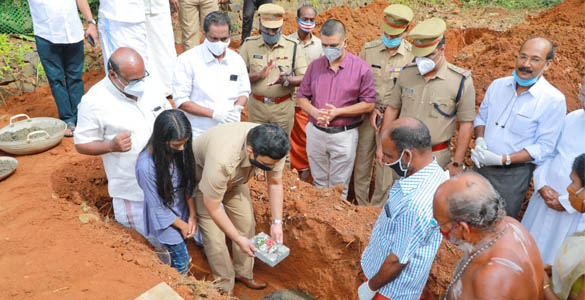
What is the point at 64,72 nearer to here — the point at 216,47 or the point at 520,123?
the point at 216,47

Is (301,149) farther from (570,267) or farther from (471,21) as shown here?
(471,21)

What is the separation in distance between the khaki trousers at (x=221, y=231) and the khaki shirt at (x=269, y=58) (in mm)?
1665

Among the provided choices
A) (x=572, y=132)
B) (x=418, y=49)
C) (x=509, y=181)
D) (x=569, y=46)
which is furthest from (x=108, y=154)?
(x=569, y=46)

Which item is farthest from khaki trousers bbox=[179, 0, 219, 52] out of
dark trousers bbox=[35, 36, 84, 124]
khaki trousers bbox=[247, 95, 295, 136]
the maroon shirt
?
the maroon shirt

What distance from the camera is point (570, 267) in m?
1.95

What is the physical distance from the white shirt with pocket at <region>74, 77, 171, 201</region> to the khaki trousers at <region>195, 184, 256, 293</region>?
1.83 feet

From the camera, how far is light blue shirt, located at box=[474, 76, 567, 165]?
3.35m

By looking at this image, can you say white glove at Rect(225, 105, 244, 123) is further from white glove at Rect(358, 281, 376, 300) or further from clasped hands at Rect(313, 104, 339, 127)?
white glove at Rect(358, 281, 376, 300)

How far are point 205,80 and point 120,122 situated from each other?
107 cm

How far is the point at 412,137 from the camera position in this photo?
7.91ft

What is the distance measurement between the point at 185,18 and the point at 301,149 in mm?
2690

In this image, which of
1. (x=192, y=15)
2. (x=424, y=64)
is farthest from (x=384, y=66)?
(x=192, y=15)

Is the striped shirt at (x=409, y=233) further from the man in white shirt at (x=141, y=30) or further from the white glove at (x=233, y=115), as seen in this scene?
the man in white shirt at (x=141, y=30)

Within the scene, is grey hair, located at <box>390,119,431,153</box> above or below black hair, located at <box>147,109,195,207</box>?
above
